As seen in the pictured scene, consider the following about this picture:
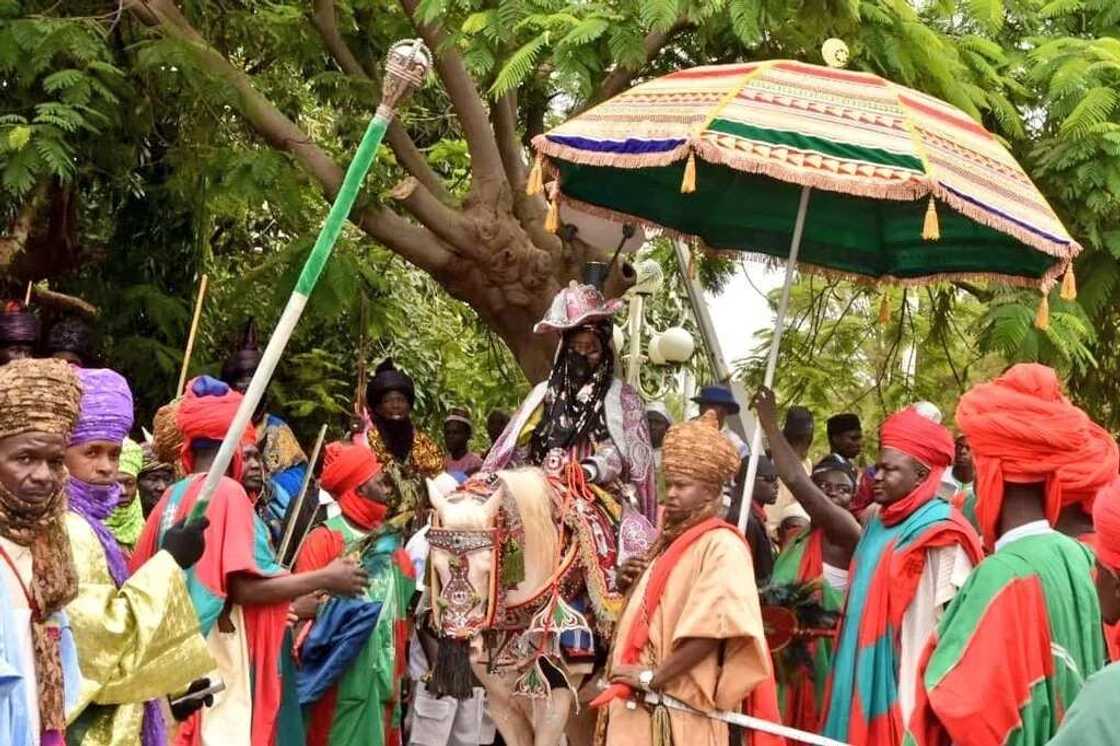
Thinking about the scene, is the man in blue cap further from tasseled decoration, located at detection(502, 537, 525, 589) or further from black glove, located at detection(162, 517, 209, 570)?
black glove, located at detection(162, 517, 209, 570)

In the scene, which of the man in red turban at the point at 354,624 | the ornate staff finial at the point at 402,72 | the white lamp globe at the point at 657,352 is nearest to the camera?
the ornate staff finial at the point at 402,72

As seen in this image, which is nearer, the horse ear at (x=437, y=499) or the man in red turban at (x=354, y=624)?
the horse ear at (x=437, y=499)

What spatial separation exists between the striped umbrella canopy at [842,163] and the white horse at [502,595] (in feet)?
4.60

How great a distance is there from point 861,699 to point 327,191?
569 centimetres

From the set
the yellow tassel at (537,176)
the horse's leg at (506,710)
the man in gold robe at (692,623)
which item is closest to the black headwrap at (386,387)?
the horse's leg at (506,710)

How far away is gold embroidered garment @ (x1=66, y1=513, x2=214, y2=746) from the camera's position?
521 cm

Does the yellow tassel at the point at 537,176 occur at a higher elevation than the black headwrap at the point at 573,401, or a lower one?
higher

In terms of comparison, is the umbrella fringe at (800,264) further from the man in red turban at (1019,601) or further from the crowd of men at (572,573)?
the man in red turban at (1019,601)

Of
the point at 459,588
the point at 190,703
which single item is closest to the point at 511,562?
the point at 459,588

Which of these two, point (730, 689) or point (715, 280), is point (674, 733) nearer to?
point (730, 689)

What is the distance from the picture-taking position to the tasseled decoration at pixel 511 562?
29.0ft

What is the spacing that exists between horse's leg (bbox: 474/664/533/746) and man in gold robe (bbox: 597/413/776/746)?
1.87 meters

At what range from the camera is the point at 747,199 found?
996 centimetres

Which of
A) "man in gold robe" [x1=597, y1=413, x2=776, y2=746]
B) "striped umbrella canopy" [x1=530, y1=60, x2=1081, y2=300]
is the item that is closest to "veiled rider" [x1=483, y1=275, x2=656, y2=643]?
"striped umbrella canopy" [x1=530, y1=60, x2=1081, y2=300]
